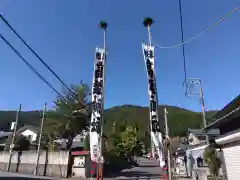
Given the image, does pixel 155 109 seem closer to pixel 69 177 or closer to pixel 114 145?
pixel 69 177

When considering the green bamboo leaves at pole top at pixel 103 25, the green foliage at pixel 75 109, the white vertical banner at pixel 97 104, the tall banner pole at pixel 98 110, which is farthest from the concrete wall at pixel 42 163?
the green bamboo leaves at pole top at pixel 103 25

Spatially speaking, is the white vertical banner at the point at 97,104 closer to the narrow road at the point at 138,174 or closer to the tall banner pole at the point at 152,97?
the tall banner pole at the point at 152,97

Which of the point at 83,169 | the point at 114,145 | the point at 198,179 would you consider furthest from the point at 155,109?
the point at 114,145

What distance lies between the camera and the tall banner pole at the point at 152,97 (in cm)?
1171

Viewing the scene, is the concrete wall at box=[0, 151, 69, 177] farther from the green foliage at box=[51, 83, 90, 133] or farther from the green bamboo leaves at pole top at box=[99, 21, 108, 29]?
the green bamboo leaves at pole top at box=[99, 21, 108, 29]

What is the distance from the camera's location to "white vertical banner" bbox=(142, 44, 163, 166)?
11742 mm

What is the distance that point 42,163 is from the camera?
80.2ft

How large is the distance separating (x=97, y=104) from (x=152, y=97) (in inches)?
168

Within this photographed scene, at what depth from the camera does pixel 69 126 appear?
27.3 m

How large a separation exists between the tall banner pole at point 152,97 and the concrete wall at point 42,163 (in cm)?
1411

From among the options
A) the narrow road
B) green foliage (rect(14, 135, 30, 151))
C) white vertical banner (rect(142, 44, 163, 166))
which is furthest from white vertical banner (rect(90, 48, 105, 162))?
green foliage (rect(14, 135, 30, 151))

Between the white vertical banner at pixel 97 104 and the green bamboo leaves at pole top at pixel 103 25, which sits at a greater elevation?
the green bamboo leaves at pole top at pixel 103 25

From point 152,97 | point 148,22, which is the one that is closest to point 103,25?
point 148,22

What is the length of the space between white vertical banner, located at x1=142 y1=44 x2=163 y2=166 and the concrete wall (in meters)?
14.1
